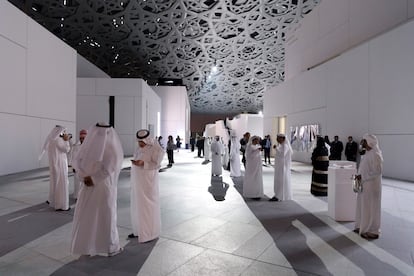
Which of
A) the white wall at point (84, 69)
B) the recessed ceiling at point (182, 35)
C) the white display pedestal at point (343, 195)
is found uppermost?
the recessed ceiling at point (182, 35)

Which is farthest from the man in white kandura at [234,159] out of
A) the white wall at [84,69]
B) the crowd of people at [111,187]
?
the white wall at [84,69]

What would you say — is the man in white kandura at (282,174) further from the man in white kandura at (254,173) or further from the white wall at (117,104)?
the white wall at (117,104)

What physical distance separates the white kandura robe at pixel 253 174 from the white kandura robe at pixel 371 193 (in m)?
3.00

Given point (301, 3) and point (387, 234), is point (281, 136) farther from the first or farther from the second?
point (301, 3)

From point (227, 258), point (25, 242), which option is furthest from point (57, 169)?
point (227, 258)

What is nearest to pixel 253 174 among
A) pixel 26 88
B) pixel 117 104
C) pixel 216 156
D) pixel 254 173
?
pixel 254 173

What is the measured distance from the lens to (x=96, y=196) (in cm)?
372

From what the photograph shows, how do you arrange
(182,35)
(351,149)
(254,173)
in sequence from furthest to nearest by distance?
(182,35), (351,149), (254,173)

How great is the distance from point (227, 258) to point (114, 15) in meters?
27.8

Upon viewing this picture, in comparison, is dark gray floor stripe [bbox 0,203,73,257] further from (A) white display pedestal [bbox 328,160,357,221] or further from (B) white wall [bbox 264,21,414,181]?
(B) white wall [bbox 264,21,414,181]

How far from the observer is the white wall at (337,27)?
481 inches

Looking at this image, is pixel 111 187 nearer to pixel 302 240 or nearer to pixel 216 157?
pixel 302 240

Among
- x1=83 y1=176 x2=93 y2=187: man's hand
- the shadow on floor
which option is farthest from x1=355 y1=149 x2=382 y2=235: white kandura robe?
x1=83 y1=176 x2=93 y2=187: man's hand

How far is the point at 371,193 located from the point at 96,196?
4.00 m
